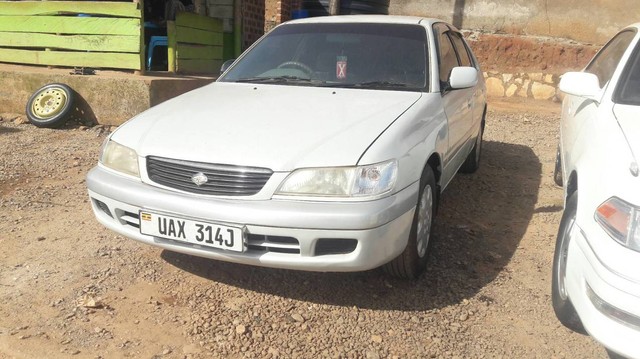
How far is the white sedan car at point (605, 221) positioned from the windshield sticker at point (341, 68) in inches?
54.4

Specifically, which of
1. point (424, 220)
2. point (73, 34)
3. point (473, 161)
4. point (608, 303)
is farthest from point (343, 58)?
point (73, 34)

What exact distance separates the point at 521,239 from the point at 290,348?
2106mm

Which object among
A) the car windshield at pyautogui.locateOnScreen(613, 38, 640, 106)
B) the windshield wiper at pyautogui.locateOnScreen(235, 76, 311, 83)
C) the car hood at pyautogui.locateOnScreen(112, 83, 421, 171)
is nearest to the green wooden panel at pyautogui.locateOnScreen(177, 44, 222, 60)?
the windshield wiper at pyautogui.locateOnScreen(235, 76, 311, 83)

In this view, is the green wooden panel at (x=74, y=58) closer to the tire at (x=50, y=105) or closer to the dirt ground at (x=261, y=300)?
the tire at (x=50, y=105)

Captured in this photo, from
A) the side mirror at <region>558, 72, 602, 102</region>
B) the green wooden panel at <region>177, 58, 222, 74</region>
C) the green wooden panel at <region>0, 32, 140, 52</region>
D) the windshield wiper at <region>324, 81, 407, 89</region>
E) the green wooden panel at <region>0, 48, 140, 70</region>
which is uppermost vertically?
the side mirror at <region>558, 72, 602, 102</region>

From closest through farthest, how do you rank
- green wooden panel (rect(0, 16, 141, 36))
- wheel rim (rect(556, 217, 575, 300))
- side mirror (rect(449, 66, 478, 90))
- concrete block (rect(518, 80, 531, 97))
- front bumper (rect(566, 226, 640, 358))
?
1. front bumper (rect(566, 226, 640, 358))
2. wheel rim (rect(556, 217, 575, 300))
3. side mirror (rect(449, 66, 478, 90))
4. green wooden panel (rect(0, 16, 141, 36))
5. concrete block (rect(518, 80, 531, 97))

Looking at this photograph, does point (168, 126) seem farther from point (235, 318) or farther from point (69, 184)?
point (69, 184)

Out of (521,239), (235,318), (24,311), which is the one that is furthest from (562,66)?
(24,311)

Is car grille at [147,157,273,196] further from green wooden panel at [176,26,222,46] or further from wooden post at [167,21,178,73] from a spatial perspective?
green wooden panel at [176,26,222,46]

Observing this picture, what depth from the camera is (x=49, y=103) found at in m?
6.75

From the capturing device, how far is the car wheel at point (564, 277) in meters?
2.69

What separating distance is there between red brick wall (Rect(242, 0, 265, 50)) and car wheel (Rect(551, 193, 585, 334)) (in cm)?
824

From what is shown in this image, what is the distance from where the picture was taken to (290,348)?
8.47ft

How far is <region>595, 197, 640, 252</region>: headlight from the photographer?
2.05 m
